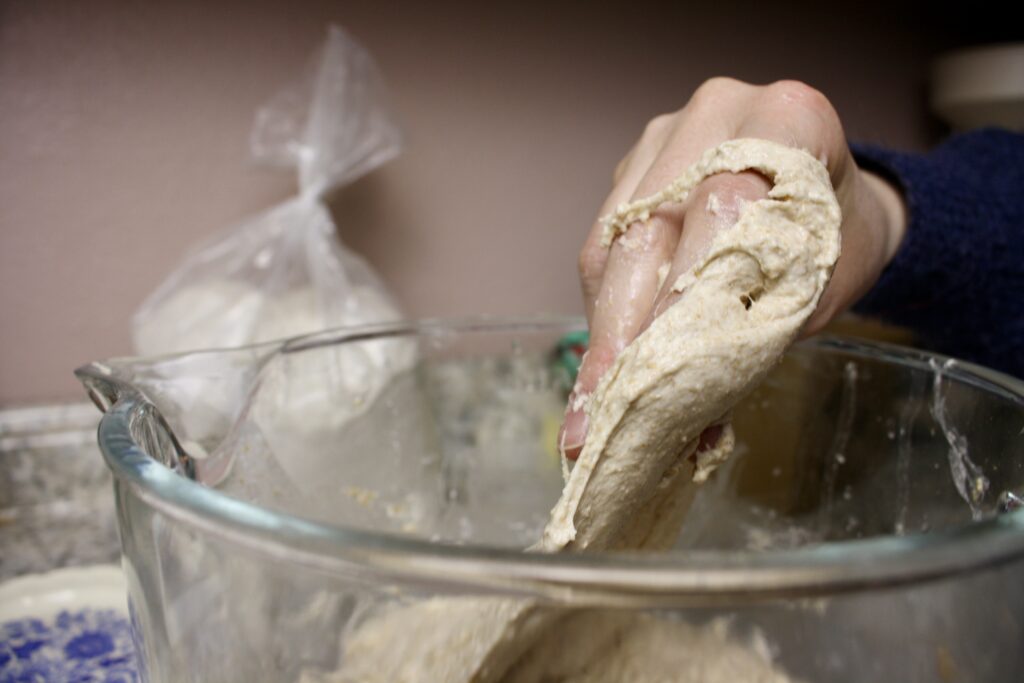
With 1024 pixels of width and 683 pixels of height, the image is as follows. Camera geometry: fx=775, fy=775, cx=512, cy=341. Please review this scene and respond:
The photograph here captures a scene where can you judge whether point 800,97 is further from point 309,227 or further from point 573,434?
point 309,227

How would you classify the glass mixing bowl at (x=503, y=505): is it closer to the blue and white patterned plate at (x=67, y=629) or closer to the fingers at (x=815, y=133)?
the fingers at (x=815, y=133)

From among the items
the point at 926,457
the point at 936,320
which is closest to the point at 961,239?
the point at 936,320

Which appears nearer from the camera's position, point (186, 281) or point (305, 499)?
point (305, 499)

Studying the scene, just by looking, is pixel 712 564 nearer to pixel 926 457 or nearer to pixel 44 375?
pixel 926 457

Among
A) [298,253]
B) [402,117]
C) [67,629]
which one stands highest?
[402,117]

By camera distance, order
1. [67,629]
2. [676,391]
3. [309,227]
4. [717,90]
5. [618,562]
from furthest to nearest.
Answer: [309,227] → [67,629] → [717,90] → [676,391] → [618,562]

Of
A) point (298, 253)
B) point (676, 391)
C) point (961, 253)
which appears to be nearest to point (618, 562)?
point (676, 391)

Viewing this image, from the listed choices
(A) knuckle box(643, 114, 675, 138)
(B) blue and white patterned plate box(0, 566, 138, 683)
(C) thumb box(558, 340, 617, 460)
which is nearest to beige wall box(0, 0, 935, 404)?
(B) blue and white patterned plate box(0, 566, 138, 683)
